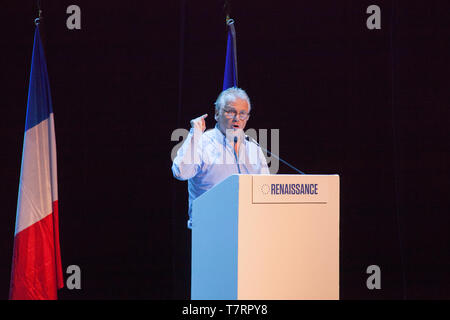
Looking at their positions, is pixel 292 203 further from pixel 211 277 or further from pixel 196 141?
pixel 196 141

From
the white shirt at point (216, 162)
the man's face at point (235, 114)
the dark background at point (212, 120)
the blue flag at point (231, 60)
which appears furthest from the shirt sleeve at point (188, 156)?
the dark background at point (212, 120)

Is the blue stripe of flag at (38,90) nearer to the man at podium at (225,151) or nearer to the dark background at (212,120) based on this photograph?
the dark background at (212,120)

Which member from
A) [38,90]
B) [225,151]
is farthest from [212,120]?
[38,90]

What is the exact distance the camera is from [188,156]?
2.45m

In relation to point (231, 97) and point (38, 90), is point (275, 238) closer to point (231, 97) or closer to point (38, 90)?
point (231, 97)

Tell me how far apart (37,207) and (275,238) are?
168 cm

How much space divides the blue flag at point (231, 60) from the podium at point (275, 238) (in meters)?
1.32

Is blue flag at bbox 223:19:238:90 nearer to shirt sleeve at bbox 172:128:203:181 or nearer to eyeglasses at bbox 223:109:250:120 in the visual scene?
eyeglasses at bbox 223:109:250:120

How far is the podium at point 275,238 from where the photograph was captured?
70.0 inches

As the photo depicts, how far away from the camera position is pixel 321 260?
1884 mm

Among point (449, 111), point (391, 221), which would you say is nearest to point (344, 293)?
point (391, 221)

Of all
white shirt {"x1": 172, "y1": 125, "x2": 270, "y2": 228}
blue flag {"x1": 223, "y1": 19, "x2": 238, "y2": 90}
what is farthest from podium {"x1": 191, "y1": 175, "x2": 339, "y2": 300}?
blue flag {"x1": 223, "y1": 19, "x2": 238, "y2": 90}

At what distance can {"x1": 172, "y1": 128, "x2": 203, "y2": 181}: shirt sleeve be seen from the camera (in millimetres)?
2422

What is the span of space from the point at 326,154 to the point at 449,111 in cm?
102
